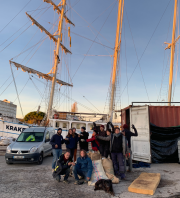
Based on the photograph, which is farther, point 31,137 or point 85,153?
point 31,137

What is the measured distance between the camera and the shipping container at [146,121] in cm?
866

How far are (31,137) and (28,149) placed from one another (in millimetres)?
1494

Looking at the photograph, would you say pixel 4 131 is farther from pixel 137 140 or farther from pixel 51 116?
pixel 137 140

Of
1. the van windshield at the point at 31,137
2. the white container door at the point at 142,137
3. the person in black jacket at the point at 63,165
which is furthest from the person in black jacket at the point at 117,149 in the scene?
the van windshield at the point at 31,137

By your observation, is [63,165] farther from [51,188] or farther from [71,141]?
[71,141]

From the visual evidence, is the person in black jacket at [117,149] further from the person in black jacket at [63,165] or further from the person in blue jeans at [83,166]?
the person in black jacket at [63,165]

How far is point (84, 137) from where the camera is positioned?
7.87 metres

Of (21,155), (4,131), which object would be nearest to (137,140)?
(21,155)

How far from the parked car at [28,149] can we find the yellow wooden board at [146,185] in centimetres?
487

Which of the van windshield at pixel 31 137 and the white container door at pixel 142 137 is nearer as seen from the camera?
the white container door at pixel 142 137

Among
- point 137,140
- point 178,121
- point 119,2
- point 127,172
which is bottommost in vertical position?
point 127,172

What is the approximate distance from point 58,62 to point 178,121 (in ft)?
75.4

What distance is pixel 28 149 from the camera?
7859 mm

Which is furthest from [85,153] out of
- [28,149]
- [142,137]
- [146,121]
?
[146,121]
